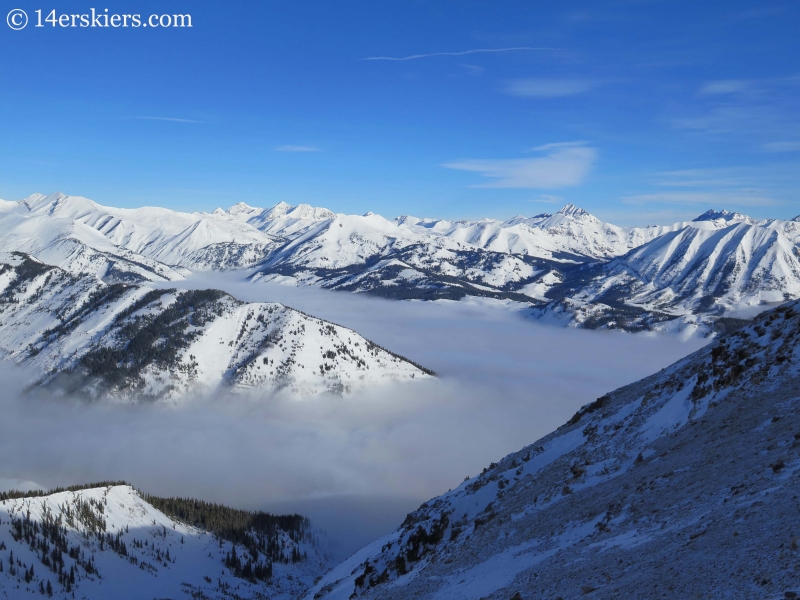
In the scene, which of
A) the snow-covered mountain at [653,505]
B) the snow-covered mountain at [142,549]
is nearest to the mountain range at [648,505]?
the snow-covered mountain at [653,505]

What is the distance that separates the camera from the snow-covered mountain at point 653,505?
17.1 m

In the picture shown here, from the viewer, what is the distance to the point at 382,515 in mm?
199500

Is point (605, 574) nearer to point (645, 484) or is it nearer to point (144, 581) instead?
point (645, 484)

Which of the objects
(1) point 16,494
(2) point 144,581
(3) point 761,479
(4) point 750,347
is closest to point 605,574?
(3) point 761,479

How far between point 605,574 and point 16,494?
16224cm

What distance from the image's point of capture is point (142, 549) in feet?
436

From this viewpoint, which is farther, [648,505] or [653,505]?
[648,505]

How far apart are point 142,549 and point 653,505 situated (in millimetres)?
148632

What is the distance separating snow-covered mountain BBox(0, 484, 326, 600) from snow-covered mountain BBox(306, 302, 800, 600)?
322ft

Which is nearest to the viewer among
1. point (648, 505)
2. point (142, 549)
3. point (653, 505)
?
point (653, 505)

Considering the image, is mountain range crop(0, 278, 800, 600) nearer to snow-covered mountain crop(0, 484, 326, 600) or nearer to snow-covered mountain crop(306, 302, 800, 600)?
snow-covered mountain crop(306, 302, 800, 600)

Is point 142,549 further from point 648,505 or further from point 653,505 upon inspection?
point 653,505

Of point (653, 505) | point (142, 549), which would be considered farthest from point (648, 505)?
point (142, 549)

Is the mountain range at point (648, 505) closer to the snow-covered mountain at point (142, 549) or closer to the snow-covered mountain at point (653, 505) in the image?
the snow-covered mountain at point (653, 505)
